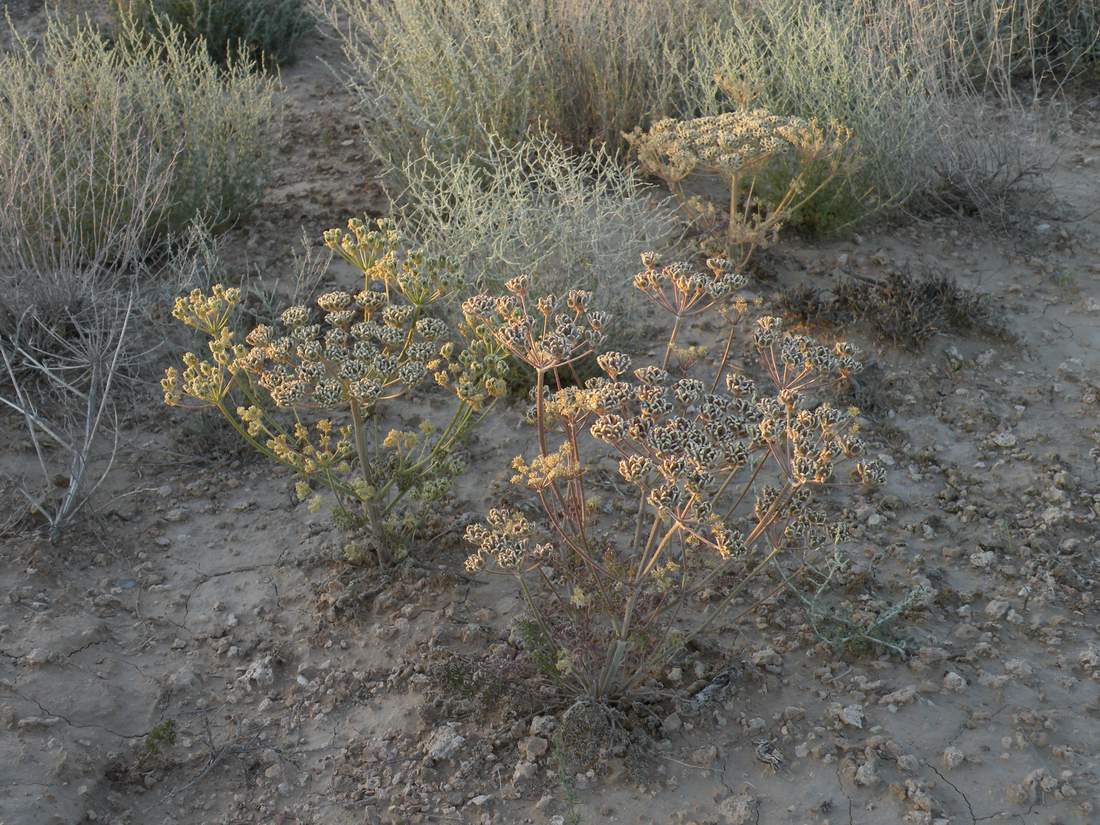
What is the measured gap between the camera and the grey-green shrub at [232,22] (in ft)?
23.1

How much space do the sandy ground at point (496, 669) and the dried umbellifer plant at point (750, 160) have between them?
3.23 ft

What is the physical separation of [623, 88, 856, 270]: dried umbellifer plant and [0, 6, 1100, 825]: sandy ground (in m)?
0.99

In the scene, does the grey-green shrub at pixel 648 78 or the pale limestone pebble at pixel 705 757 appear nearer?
the pale limestone pebble at pixel 705 757

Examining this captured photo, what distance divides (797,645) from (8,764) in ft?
7.15

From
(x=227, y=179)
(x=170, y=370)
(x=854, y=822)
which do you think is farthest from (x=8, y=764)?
(x=227, y=179)

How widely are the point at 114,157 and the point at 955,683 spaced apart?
387 cm

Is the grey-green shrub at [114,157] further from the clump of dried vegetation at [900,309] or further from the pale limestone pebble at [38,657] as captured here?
the clump of dried vegetation at [900,309]

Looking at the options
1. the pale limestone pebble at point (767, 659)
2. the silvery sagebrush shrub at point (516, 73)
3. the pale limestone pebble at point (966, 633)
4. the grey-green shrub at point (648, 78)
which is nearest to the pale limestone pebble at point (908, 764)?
the pale limestone pebble at point (767, 659)

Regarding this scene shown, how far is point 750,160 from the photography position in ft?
15.1

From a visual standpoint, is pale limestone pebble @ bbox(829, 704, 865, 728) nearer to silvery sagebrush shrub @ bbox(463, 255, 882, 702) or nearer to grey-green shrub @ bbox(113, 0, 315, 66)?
silvery sagebrush shrub @ bbox(463, 255, 882, 702)

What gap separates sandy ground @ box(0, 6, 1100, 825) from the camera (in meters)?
2.84

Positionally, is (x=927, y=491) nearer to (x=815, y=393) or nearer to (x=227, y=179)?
(x=815, y=393)

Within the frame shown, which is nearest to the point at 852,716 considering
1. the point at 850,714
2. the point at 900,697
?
the point at 850,714

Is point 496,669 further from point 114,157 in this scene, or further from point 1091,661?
point 114,157
